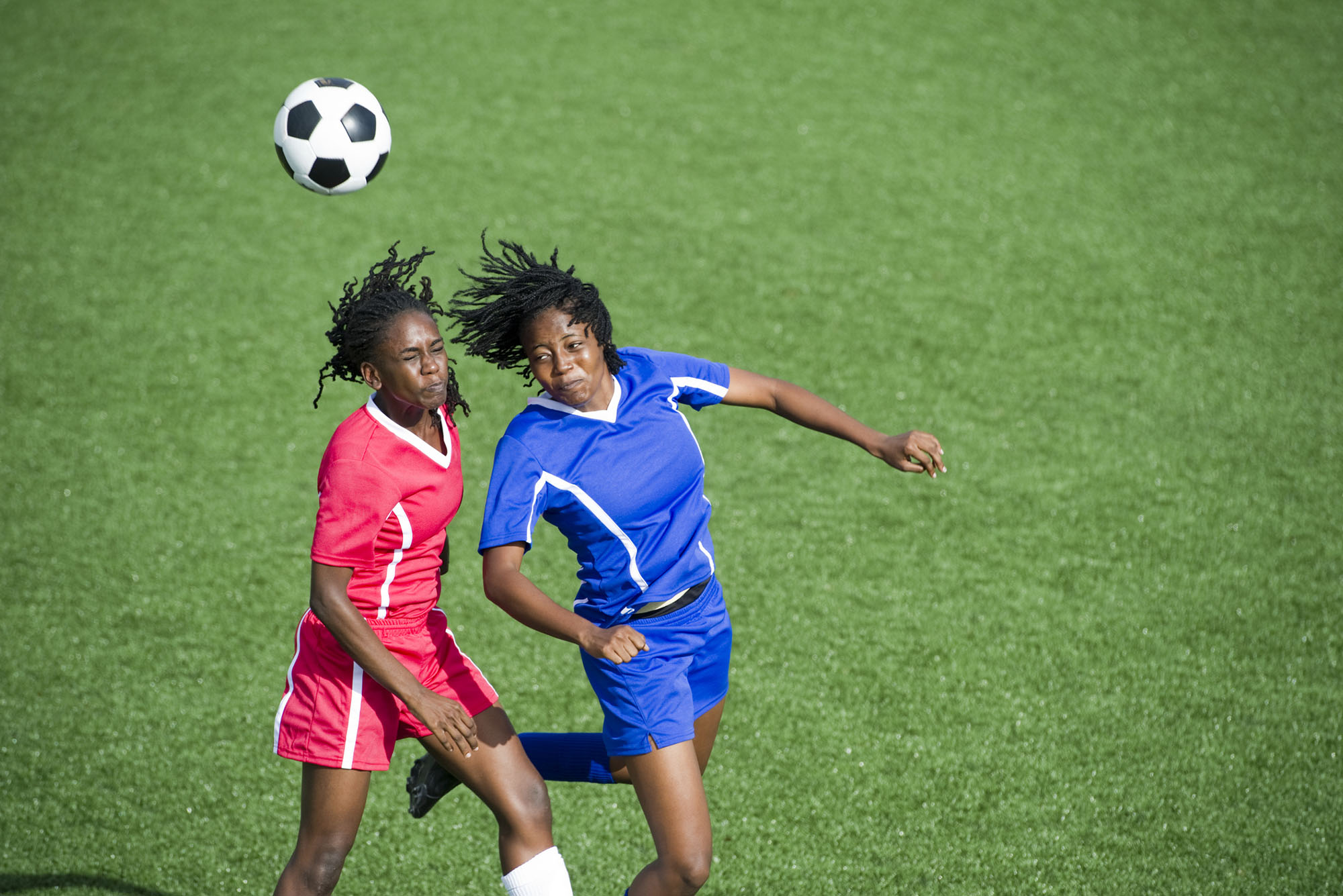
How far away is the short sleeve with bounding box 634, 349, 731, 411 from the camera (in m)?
3.43

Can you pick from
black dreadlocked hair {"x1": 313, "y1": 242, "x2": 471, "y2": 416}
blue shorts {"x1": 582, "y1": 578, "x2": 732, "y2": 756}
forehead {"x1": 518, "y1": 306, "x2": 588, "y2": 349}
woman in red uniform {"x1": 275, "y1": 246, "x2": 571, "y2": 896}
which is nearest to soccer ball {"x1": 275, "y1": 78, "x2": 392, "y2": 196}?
black dreadlocked hair {"x1": 313, "y1": 242, "x2": 471, "y2": 416}

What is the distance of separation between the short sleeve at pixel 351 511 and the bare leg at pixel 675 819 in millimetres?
909

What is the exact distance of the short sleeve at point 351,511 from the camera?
9.57 ft

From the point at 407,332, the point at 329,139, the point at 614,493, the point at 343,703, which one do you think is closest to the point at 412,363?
the point at 407,332

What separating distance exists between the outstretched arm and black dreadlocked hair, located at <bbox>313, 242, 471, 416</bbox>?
2.79 feet

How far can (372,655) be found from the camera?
2881 millimetres

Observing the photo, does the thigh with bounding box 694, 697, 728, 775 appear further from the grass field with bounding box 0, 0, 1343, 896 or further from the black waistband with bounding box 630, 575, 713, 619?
the grass field with bounding box 0, 0, 1343, 896

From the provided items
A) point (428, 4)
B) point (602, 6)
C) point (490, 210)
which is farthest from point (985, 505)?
point (428, 4)

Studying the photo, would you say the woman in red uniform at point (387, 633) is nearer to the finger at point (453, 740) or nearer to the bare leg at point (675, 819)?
the finger at point (453, 740)

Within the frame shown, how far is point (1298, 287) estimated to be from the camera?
7.48 meters

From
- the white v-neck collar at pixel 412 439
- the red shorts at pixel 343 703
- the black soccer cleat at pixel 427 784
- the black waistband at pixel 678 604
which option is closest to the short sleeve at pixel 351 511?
the white v-neck collar at pixel 412 439

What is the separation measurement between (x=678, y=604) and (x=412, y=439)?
0.84m

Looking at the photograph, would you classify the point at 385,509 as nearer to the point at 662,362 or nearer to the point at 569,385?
the point at 569,385

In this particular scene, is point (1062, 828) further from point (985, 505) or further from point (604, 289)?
point (604, 289)
